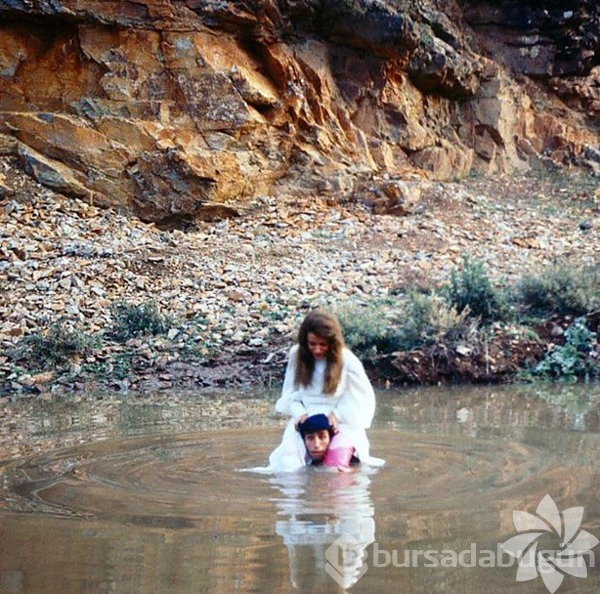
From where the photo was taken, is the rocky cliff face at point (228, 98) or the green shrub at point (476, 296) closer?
the green shrub at point (476, 296)

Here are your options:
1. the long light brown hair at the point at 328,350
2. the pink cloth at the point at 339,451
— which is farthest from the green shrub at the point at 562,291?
the pink cloth at the point at 339,451

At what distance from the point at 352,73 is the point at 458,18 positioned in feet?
12.6

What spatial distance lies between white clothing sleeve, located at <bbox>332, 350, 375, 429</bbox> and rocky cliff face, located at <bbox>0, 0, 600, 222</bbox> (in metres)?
Answer: 10.0

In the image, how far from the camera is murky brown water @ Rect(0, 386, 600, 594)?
338 cm

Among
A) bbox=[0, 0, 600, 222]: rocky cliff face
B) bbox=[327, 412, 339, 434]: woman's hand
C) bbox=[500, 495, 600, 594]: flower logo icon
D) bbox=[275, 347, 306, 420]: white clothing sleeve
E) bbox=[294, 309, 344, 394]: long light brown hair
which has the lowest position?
bbox=[500, 495, 600, 594]: flower logo icon

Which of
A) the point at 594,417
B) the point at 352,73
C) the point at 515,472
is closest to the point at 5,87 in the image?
the point at 352,73

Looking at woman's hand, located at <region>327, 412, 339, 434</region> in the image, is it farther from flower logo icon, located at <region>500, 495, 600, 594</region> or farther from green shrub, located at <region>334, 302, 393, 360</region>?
green shrub, located at <region>334, 302, 393, 360</region>

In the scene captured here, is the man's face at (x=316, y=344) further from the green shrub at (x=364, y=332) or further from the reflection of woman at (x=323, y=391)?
the green shrub at (x=364, y=332)

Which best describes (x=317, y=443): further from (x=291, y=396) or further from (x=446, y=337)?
(x=446, y=337)

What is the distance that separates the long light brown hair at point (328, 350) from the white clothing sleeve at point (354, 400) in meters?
0.06

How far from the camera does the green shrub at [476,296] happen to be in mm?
10766

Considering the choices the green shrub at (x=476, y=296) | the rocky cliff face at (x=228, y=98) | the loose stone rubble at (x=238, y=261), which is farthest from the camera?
the rocky cliff face at (x=228, y=98)

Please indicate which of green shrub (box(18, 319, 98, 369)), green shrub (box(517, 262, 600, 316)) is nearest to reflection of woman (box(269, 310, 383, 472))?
green shrub (box(18, 319, 98, 369))

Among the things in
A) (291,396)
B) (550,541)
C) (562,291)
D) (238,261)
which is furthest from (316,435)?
(238,261)
